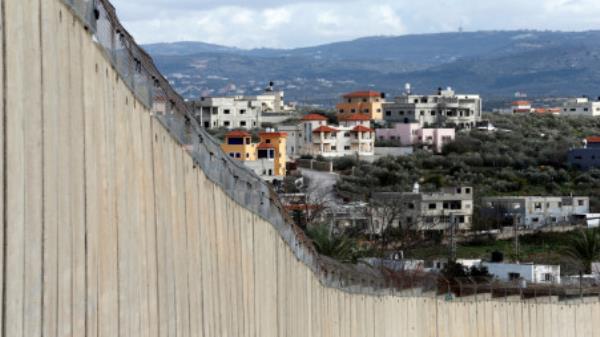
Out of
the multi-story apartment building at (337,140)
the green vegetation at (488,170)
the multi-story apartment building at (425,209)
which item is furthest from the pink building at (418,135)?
the multi-story apartment building at (425,209)

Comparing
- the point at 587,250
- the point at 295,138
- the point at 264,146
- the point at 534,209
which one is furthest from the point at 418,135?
the point at 587,250

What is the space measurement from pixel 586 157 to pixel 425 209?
1912 cm

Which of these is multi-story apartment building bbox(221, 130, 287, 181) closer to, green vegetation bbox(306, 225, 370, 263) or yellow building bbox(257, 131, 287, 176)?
yellow building bbox(257, 131, 287, 176)

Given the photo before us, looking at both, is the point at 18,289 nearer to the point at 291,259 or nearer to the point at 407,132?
the point at 291,259

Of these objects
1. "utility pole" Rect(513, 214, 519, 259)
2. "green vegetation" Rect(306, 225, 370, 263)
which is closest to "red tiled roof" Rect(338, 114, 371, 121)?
"utility pole" Rect(513, 214, 519, 259)

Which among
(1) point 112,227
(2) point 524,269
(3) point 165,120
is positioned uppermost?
(3) point 165,120

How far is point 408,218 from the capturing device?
5834 cm

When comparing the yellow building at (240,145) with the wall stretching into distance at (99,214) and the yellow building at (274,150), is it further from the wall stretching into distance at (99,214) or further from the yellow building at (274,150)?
the wall stretching into distance at (99,214)

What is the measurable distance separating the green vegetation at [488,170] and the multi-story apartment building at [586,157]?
57 cm

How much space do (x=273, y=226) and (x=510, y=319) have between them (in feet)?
31.0

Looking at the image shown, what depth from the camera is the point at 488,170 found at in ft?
249

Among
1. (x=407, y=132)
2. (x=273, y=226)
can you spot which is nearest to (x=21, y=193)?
(x=273, y=226)

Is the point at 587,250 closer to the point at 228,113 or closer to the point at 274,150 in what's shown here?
the point at 274,150

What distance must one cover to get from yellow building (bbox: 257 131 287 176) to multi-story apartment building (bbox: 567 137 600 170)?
14.4m
